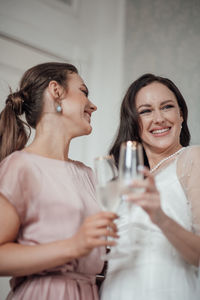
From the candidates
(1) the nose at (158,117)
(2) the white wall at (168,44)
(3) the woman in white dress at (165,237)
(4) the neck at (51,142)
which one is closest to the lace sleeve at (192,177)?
(3) the woman in white dress at (165,237)

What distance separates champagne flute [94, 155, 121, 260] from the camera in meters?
0.94

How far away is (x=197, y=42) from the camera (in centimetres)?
266

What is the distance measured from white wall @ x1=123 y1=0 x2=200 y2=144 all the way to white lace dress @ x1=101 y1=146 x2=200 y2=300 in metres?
1.17

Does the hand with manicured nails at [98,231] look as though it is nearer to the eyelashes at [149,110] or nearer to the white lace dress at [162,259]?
the white lace dress at [162,259]

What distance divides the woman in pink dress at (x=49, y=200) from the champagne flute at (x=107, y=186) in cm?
3

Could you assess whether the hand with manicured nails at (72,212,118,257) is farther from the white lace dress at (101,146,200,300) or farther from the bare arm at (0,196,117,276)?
the white lace dress at (101,146,200,300)

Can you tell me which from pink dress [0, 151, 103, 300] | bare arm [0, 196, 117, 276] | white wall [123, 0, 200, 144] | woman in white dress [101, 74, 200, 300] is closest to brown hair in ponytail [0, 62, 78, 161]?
pink dress [0, 151, 103, 300]

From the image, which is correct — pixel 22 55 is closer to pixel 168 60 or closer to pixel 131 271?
pixel 168 60

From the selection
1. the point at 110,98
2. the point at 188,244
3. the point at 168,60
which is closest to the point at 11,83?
the point at 110,98

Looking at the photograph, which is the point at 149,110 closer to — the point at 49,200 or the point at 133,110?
the point at 133,110

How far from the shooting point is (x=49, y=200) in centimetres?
127

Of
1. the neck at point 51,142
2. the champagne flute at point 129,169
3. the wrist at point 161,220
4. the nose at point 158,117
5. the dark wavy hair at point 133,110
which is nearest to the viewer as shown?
the champagne flute at point 129,169

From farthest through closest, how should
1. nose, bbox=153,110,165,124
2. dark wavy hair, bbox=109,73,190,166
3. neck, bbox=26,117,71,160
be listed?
dark wavy hair, bbox=109,73,190,166 → nose, bbox=153,110,165,124 → neck, bbox=26,117,71,160

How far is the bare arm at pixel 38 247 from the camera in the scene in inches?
38.9
